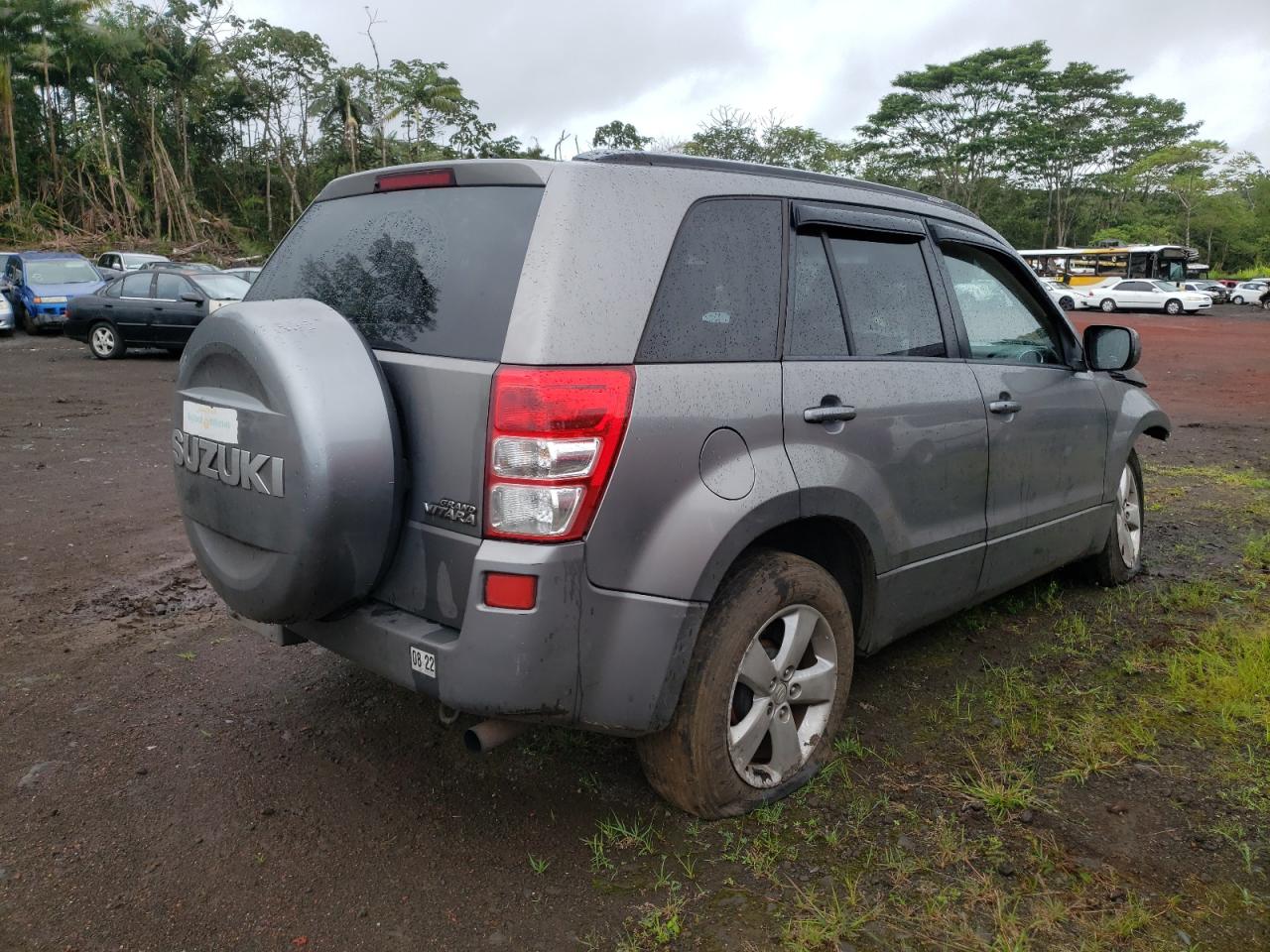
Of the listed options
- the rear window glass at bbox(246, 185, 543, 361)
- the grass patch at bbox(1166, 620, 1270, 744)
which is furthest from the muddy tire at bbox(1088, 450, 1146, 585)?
the rear window glass at bbox(246, 185, 543, 361)

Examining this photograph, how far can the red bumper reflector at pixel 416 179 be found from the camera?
2691 millimetres

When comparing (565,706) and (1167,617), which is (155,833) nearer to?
(565,706)

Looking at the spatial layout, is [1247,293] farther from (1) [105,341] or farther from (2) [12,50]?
(2) [12,50]

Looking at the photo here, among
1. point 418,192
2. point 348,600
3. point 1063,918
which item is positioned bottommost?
point 1063,918

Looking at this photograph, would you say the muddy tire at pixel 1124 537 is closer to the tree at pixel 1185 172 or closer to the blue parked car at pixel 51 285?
the blue parked car at pixel 51 285

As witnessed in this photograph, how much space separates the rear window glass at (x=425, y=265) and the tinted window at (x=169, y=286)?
44.4 ft

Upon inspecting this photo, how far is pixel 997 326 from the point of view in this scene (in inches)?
150

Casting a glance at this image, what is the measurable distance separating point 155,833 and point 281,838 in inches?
14.2

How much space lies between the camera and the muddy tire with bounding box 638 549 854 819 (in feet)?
8.42

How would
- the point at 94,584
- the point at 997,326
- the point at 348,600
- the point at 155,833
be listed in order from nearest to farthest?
the point at 348,600
the point at 155,833
the point at 997,326
the point at 94,584

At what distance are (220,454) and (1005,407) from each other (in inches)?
105

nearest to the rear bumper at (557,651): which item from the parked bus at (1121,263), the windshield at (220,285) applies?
the windshield at (220,285)

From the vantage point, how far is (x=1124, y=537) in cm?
475

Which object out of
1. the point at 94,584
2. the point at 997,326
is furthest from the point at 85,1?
the point at 997,326
